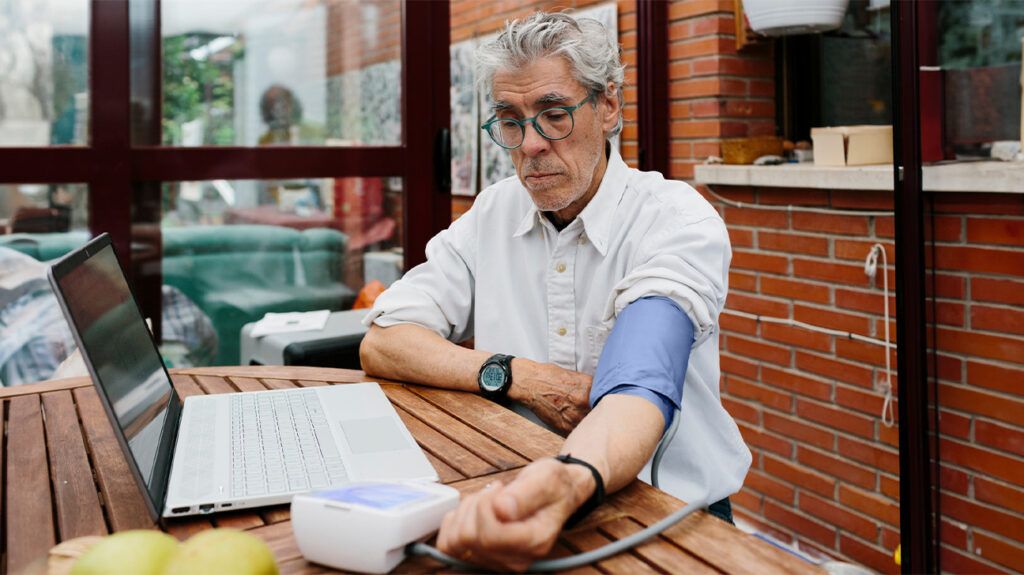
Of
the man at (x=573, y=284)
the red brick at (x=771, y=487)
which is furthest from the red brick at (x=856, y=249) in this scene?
the man at (x=573, y=284)

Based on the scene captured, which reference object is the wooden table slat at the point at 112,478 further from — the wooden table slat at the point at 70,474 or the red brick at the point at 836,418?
the red brick at the point at 836,418

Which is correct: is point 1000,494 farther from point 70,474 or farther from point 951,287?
point 70,474

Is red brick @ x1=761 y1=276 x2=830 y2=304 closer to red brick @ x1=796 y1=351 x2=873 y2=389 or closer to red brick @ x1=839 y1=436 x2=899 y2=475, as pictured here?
red brick @ x1=796 y1=351 x2=873 y2=389

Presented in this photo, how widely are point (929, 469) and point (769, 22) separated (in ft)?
4.84

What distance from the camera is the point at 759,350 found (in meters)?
3.25

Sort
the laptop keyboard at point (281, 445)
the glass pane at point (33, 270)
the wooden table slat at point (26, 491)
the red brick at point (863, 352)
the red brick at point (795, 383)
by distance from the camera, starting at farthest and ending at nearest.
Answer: the red brick at point (795, 383), the red brick at point (863, 352), the glass pane at point (33, 270), the laptop keyboard at point (281, 445), the wooden table slat at point (26, 491)

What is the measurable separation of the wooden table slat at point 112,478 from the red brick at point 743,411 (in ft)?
7.65

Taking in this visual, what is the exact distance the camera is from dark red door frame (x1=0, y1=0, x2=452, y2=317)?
2.94 metres

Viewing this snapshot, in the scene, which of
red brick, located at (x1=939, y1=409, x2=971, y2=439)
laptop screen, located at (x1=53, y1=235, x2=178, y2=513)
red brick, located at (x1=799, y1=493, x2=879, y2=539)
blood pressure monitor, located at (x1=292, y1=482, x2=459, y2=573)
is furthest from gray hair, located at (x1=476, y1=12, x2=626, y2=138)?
red brick, located at (x1=799, y1=493, x2=879, y2=539)

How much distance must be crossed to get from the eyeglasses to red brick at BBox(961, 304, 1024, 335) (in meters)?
1.39

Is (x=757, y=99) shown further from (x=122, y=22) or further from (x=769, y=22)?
(x=122, y=22)

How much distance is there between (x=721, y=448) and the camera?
5.26 feet

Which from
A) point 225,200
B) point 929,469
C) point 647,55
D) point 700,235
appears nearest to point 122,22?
point 225,200

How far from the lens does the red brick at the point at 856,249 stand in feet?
9.02
